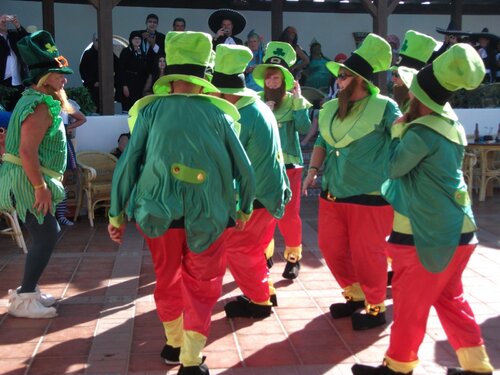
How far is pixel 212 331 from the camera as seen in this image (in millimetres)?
4879

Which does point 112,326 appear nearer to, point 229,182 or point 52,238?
point 52,238

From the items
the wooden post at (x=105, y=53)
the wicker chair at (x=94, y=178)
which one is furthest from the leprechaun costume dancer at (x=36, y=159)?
the wooden post at (x=105, y=53)

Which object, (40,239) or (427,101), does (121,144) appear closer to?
(40,239)

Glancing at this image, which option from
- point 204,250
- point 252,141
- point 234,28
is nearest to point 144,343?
point 204,250

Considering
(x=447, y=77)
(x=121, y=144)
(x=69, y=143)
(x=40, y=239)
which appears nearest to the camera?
(x=447, y=77)

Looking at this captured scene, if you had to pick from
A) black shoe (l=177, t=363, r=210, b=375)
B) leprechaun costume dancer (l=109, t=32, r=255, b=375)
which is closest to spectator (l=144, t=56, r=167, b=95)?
leprechaun costume dancer (l=109, t=32, r=255, b=375)

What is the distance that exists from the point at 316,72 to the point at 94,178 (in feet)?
19.7

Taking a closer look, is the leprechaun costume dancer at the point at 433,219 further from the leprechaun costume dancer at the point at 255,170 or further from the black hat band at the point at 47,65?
the black hat band at the point at 47,65

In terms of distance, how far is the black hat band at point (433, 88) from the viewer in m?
3.65

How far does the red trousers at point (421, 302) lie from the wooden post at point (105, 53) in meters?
7.34

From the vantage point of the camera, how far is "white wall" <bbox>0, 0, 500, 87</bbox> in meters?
13.4

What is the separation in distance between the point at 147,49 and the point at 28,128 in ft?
21.7

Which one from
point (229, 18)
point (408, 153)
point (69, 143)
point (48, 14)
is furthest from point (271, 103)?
point (48, 14)

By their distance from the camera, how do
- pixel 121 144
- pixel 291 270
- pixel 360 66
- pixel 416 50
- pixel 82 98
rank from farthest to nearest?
1. pixel 82 98
2. pixel 121 144
3. pixel 291 270
4. pixel 416 50
5. pixel 360 66
